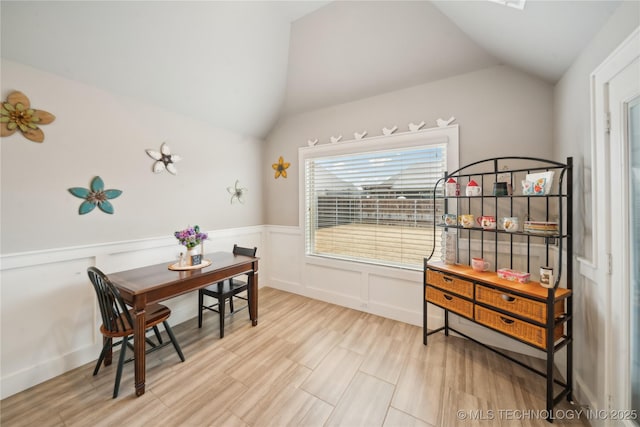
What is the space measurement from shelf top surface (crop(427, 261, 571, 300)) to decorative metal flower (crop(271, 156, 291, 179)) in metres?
2.41

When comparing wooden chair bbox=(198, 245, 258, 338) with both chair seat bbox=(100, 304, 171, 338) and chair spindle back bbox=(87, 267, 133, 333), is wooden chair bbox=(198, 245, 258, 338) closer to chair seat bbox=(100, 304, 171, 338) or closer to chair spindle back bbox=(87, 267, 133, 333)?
chair seat bbox=(100, 304, 171, 338)

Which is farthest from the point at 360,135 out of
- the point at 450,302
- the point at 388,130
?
the point at 450,302

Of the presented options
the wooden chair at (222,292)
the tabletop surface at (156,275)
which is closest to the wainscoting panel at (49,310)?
the tabletop surface at (156,275)

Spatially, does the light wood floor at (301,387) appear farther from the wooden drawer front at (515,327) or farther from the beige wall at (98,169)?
the beige wall at (98,169)

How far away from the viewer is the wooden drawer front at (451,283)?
77.3 inches

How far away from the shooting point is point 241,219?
3506 millimetres

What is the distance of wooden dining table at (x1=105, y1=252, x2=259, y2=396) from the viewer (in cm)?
170

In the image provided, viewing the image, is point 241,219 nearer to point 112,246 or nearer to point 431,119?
point 112,246

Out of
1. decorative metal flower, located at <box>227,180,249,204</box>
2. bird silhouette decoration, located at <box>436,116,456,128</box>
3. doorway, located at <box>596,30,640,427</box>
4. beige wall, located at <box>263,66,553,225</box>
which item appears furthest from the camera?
decorative metal flower, located at <box>227,180,249,204</box>

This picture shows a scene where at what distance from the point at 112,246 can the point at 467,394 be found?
323 centimetres

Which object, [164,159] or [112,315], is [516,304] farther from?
[164,159]

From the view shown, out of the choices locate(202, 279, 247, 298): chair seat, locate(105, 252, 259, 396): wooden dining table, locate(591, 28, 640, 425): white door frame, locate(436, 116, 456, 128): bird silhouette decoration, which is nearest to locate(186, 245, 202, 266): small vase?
locate(105, 252, 259, 396): wooden dining table

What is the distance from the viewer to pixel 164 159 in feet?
8.49

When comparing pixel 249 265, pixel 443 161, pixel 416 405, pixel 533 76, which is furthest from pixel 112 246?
pixel 533 76
